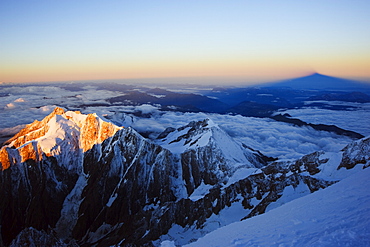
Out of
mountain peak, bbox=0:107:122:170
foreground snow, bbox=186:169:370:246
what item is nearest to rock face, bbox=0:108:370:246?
mountain peak, bbox=0:107:122:170

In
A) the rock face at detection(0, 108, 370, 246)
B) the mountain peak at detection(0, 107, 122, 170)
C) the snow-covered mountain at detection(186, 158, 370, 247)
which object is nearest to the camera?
the snow-covered mountain at detection(186, 158, 370, 247)

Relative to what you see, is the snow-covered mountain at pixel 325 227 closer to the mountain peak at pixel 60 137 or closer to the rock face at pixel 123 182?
the rock face at pixel 123 182

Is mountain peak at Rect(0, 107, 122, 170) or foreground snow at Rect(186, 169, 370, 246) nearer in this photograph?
foreground snow at Rect(186, 169, 370, 246)

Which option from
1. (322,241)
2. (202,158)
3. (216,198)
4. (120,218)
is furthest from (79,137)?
(322,241)

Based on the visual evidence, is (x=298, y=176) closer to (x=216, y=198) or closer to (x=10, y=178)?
(x=216, y=198)

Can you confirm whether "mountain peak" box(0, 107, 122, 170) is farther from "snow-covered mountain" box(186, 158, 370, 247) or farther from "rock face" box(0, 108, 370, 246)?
"snow-covered mountain" box(186, 158, 370, 247)

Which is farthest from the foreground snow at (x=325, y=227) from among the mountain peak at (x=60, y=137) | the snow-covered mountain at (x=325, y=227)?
the mountain peak at (x=60, y=137)

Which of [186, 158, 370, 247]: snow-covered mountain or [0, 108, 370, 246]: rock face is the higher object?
[186, 158, 370, 247]: snow-covered mountain

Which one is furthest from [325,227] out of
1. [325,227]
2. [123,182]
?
[123,182]
